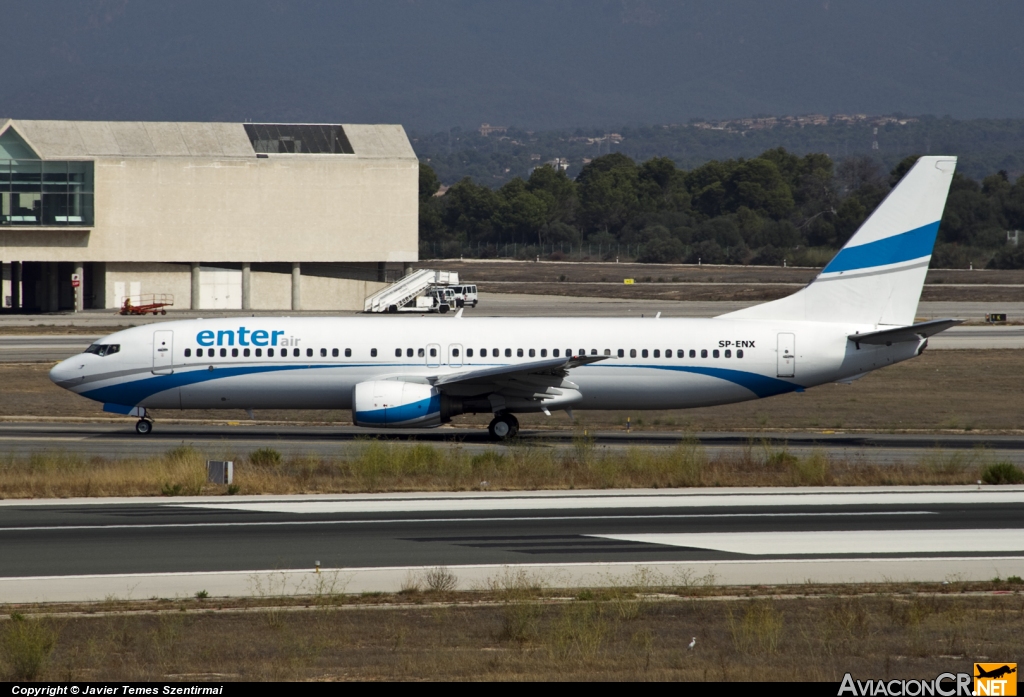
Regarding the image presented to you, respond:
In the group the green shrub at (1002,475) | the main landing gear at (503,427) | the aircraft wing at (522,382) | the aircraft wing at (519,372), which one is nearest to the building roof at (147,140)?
the main landing gear at (503,427)

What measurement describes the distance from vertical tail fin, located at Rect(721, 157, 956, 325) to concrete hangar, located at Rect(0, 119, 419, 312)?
58.1 metres

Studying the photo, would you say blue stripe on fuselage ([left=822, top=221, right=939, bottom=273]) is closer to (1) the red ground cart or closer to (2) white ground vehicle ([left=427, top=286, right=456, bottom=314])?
(2) white ground vehicle ([left=427, top=286, right=456, bottom=314])

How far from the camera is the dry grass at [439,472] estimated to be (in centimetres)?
2548

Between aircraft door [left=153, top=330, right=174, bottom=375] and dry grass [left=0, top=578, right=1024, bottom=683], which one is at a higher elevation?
aircraft door [left=153, top=330, right=174, bottom=375]

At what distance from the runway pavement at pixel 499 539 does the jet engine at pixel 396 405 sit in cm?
780

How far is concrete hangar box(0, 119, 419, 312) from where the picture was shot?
84.8m

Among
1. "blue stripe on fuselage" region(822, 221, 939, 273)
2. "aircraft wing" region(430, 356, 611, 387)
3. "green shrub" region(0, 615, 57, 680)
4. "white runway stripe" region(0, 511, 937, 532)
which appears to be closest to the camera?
"green shrub" region(0, 615, 57, 680)

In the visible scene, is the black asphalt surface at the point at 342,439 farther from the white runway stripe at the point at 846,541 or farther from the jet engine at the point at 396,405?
the white runway stripe at the point at 846,541

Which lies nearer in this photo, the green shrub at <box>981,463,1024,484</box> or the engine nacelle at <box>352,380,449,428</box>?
the green shrub at <box>981,463,1024,484</box>

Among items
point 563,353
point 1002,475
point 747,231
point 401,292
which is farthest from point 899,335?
point 747,231

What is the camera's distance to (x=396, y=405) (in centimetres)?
3297

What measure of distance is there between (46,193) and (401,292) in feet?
→ 87.3

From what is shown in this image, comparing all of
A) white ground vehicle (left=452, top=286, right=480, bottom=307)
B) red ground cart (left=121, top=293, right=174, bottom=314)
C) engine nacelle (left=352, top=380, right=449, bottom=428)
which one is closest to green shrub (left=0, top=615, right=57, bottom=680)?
engine nacelle (left=352, top=380, right=449, bottom=428)

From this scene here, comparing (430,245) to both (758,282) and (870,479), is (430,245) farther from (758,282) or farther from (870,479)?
(870,479)
